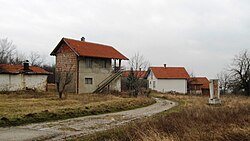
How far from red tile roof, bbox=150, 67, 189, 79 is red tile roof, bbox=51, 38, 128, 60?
68.1ft

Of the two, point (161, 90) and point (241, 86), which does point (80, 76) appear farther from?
point (241, 86)

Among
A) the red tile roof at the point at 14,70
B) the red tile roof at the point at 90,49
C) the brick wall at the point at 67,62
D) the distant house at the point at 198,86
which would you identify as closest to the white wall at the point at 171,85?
the distant house at the point at 198,86

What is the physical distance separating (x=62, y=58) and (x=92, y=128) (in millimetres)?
25788

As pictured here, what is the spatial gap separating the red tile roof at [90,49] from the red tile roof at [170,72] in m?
20.8

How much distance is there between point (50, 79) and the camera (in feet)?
163

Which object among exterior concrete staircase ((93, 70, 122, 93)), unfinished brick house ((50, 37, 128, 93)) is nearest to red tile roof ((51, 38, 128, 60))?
unfinished brick house ((50, 37, 128, 93))

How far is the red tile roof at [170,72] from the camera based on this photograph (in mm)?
59369

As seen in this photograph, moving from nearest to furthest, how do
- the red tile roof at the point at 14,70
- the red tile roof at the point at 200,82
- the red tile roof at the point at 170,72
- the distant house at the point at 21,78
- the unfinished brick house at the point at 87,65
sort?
the distant house at the point at 21,78
the red tile roof at the point at 14,70
the unfinished brick house at the point at 87,65
the red tile roof at the point at 170,72
the red tile roof at the point at 200,82

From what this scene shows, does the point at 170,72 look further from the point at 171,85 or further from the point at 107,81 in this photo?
the point at 107,81

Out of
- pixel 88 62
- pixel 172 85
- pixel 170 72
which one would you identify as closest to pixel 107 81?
pixel 88 62

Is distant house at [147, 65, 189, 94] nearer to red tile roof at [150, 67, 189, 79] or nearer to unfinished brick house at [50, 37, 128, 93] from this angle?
red tile roof at [150, 67, 189, 79]


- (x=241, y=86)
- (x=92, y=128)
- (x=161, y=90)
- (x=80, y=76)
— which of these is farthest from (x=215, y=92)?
(x=161, y=90)

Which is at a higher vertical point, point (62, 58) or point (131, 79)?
point (62, 58)

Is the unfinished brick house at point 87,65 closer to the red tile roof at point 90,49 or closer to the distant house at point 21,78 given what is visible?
the red tile roof at point 90,49
